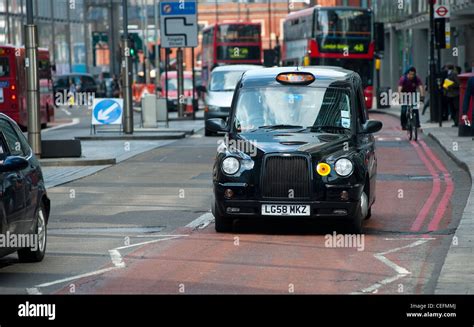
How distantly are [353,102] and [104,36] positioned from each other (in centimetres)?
7780

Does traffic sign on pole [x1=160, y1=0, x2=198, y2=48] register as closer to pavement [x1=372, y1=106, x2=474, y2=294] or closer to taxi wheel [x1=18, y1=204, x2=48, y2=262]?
pavement [x1=372, y1=106, x2=474, y2=294]

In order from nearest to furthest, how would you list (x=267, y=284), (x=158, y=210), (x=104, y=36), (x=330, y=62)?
(x=267, y=284)
(x=158, y=210)
(x=330, y=62)
(x=104, y=36)

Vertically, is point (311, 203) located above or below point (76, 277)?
above

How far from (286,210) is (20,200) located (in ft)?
11.2

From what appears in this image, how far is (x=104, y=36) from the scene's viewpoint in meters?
91.9

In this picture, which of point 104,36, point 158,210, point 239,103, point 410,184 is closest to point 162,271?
point 239,103

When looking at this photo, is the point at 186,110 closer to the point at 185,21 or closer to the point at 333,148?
the point at 185,21

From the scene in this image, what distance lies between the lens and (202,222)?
1551 cm

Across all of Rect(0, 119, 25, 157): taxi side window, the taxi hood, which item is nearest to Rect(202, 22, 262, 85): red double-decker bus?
the taxi hood

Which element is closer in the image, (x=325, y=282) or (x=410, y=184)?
(x=325, y=282)

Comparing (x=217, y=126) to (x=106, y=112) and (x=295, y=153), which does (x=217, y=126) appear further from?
(x=106, y=112)

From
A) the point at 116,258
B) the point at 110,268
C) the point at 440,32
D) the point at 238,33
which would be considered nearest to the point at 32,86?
the point at 116,258

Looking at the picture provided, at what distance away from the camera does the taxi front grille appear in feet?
45.5

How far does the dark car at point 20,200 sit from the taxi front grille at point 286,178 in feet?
8.23
